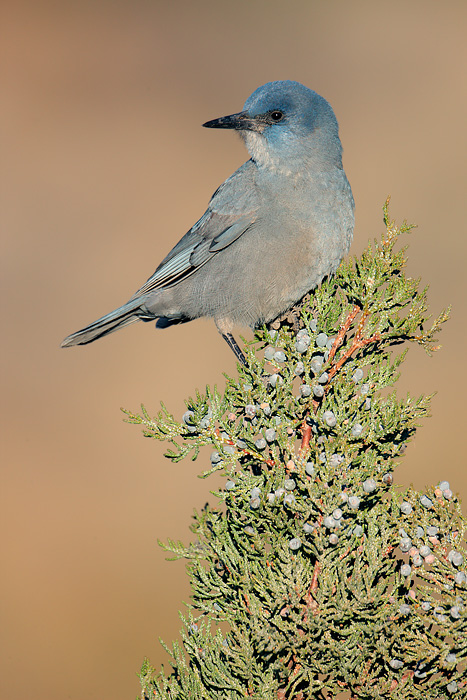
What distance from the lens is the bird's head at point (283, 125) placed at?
11.5ft

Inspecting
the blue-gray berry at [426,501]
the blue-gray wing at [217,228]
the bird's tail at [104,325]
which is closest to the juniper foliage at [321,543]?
the blue-gray berry at [426,501]

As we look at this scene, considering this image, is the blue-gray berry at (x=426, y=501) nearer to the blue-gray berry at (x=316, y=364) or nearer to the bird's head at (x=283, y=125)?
the blue-gray berry at (x=316, y=364)

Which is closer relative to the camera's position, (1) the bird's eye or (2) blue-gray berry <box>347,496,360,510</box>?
(2) blue-gray berry <box>347,496,360,510</box>

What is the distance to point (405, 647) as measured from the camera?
1.73 meters

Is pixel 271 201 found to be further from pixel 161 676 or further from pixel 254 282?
pixel 161 676

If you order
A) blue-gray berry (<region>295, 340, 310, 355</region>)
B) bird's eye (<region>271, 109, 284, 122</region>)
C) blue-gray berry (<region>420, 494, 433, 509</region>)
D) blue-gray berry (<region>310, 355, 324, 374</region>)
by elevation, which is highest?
bird's eye (<region>271, 109, 284, 122</region>)

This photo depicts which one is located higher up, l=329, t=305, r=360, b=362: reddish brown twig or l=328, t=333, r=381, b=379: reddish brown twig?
l=329, t=305, r=360, b=362: reddish brown twig

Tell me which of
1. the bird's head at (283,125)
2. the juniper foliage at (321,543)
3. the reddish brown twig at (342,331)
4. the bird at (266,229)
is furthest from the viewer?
the bird's head at (283,125)

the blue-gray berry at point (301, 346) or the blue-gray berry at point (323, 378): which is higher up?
the blue-gray berry at point (301, 346)

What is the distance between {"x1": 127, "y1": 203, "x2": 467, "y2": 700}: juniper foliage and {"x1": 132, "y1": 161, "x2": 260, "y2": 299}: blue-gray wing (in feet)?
4.52

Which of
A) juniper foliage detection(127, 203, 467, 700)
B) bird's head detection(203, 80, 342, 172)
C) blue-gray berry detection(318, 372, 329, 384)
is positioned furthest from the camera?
bird's head detection(203, 80, 342, 172)

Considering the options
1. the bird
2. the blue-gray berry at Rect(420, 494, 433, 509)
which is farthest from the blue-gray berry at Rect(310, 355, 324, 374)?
the bird

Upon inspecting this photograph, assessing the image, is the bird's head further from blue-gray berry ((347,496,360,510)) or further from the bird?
blue-gray berry ((347,496,360,510))

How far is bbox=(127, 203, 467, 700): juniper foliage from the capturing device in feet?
5.83
